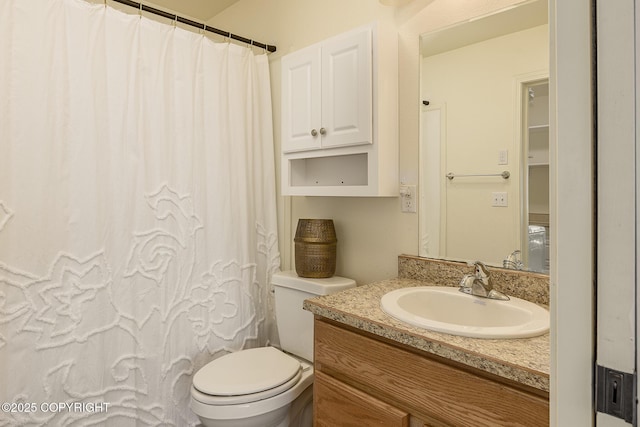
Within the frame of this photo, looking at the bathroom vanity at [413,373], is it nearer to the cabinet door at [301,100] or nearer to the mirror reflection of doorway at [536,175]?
the mirror reflection of doorway at [536,175]

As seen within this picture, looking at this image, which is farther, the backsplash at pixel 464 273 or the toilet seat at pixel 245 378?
the toilet seat at pixel 245 378

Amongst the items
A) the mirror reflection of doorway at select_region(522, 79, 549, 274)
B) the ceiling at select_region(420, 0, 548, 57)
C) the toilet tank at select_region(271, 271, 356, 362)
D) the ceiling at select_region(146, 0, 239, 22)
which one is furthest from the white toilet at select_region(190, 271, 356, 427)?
the ceiling at select_region(146, 0, 239, 22)

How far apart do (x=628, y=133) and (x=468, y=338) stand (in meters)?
0.67

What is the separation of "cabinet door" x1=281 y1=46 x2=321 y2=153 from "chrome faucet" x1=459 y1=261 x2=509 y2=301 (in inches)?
33.5

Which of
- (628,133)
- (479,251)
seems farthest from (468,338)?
(628,133)

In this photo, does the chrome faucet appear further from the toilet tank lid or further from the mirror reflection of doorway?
the toilet tank lid

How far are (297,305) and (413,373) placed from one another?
0.85 metres

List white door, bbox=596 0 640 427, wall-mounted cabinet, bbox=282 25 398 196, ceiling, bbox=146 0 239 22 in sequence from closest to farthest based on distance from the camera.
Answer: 1. white door, bbox=596 0 640 427
2. wall-mounted cabinet, bbox=282 25 398 196
3. ceiling, bbox=146 0 239 22

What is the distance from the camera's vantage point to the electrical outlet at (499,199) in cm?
134

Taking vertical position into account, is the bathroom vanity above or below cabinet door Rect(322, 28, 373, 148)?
below

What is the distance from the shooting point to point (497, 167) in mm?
1354

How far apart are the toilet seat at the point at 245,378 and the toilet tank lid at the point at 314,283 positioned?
0.32 metres

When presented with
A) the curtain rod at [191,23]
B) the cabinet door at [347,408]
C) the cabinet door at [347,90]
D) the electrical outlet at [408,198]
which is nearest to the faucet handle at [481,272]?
the electrical outlet at [408,198]

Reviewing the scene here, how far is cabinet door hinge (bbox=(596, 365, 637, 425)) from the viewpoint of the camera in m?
0.41
